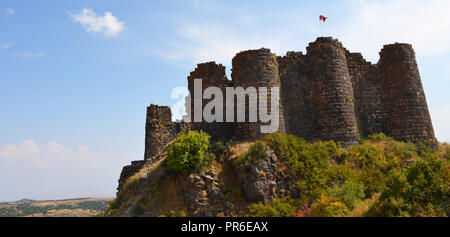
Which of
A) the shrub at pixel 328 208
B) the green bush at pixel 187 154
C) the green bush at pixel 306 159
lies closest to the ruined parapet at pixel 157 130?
the green bush at pixel 187 154

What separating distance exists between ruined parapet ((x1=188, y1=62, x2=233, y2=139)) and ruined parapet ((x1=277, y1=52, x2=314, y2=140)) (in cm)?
404

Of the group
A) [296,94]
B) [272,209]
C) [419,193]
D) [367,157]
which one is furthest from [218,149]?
[419,193]

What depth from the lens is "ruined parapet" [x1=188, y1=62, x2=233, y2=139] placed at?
2427 cm

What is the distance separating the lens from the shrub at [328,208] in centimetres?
1559

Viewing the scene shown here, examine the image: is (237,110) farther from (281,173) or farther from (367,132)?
(367,132)

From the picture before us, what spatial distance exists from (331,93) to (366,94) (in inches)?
149

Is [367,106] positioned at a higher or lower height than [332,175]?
higher

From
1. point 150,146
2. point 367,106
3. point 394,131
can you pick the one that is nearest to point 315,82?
point 367,106

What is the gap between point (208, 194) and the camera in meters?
19.2

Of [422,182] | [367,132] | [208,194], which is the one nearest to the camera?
[422,182]

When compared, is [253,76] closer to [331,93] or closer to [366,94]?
[331,93]

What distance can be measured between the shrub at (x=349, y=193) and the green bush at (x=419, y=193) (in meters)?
1.71

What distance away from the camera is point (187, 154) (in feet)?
65.3
